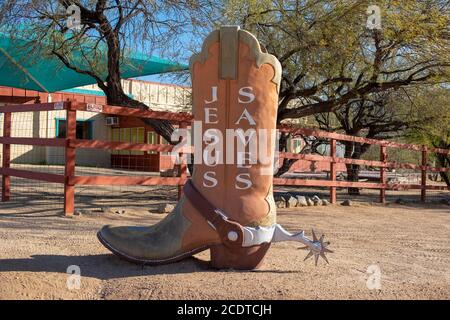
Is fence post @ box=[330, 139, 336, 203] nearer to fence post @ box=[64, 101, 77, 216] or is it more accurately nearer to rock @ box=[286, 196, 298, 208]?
rock @ box=[286, 196, 298, 208]

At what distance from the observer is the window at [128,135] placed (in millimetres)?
25375

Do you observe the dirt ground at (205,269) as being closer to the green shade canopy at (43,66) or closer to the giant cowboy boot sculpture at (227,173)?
the giant cowboy boot sculpture at (227,173)

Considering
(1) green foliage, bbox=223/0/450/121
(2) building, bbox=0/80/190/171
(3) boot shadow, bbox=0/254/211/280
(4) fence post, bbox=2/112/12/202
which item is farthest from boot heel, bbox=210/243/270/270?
(2) building, bbox=0/80/190/171

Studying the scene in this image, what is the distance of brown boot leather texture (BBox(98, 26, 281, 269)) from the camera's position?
13.2 ft

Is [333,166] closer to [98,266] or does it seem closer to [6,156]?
[6,156]

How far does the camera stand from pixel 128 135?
2638 cm

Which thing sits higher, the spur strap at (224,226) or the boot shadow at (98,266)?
the spur strap at (224,226)

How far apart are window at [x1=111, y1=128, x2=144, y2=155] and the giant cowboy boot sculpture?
2106 centimetres

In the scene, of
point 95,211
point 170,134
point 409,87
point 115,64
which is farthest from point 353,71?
point 95,211

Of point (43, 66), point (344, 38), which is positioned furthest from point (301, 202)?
point (43, 66)

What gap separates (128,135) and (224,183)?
22.9 meters

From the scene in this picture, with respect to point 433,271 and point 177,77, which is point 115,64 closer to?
point 177,77

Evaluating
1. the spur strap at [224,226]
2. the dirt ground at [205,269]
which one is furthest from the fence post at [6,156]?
the spur strap at [224,226]

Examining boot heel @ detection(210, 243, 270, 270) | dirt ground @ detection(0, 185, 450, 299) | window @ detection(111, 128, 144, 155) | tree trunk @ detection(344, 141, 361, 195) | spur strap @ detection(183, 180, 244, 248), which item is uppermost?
window @ detection(111, 128, 144, 155)
